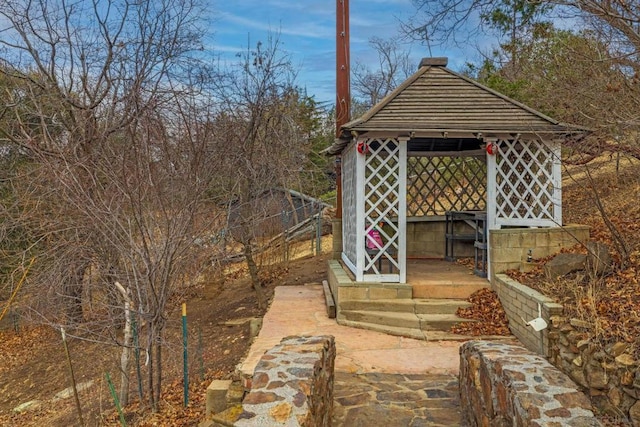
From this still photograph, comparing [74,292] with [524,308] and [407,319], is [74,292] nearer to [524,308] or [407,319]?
[407,319]

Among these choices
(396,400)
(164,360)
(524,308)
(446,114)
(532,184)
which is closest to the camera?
(396,400)

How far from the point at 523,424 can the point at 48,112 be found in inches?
338

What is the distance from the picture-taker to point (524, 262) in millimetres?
5832

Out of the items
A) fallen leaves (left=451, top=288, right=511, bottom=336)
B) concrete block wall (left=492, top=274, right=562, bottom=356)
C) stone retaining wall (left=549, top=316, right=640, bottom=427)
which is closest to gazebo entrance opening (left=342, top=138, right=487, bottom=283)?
fallen leaves (left=451, top=288, right=511, bottom=336)

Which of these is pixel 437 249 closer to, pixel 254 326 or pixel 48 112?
pixel 254 326

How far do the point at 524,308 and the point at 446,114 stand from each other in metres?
2.55

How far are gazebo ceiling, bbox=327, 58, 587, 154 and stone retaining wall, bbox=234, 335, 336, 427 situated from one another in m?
2.98

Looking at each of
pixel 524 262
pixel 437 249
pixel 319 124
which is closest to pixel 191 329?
pixel 437 249

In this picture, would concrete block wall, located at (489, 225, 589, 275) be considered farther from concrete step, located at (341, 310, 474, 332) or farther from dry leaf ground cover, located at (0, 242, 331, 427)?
dry leaf ground cover, located at (0, 242, 331, 427)

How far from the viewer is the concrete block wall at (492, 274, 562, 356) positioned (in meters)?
4.22

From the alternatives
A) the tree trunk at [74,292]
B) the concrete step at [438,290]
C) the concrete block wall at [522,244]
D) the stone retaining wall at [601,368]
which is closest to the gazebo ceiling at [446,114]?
the concrete block wall at [522,244]

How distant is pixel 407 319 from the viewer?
5496 millimetres

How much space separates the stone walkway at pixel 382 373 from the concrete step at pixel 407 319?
0.21 meters

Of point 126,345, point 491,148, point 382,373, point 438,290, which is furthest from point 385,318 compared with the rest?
point 126,345
